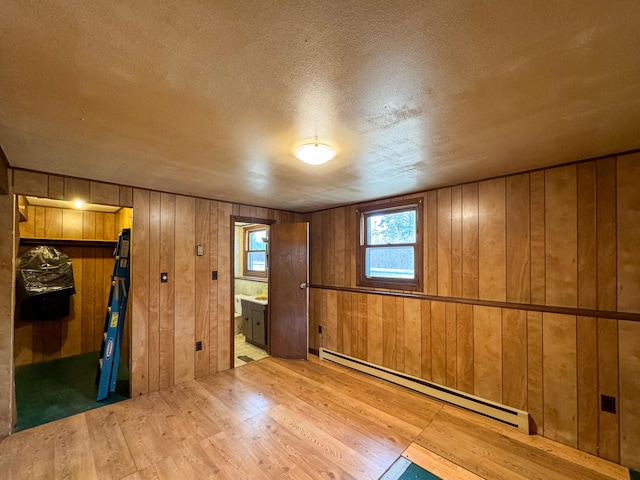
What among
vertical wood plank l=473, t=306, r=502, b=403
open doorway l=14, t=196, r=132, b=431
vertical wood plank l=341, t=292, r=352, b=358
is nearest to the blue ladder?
open doorway l=14, t=196, r=132, b=431

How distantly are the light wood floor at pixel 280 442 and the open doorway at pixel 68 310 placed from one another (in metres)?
0.64

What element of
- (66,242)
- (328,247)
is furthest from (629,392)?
(66,242)

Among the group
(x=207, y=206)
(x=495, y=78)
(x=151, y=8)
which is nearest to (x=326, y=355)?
(x=207, y=206)

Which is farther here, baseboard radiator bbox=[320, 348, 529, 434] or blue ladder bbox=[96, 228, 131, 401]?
blue ladder bbox=[96, 228, 131, 401]

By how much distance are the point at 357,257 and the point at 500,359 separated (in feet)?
6.23

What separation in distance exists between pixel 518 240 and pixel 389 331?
5.66 feet

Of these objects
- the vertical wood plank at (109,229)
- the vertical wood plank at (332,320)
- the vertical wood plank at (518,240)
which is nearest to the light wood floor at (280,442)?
the vertical wood plank at (332,320)

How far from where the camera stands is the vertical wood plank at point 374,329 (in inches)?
139

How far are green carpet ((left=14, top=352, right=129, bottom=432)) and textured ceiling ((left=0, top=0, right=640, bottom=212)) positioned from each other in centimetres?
231

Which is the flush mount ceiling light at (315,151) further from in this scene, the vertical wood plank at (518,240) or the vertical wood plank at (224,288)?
the vertical wood plank at (224,288)

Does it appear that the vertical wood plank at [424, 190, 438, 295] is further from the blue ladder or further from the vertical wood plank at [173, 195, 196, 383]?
the blue ladder

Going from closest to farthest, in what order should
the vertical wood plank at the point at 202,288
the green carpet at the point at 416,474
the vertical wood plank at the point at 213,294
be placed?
1. the green carpet at the point at 416,474
2. the vertical wood plank at the point at 202,288
3. the vertical wood plank at the point at 213,294

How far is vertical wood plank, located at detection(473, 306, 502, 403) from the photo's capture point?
2.61 m

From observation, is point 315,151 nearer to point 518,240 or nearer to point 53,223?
point 518,240
